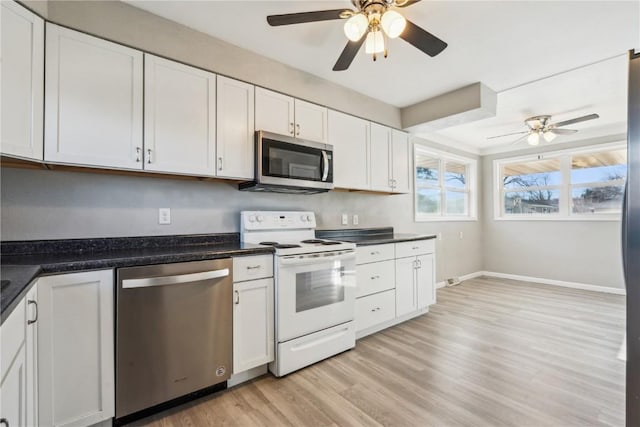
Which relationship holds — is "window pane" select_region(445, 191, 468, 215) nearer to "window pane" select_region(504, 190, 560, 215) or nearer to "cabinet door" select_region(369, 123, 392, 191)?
"window pane" select_region(504, 190, 560, 215)

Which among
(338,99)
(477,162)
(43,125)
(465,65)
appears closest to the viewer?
(43,125)

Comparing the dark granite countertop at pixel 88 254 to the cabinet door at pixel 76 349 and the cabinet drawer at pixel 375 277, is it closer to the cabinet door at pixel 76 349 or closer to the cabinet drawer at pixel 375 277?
the cabinet door at pixel 76 349

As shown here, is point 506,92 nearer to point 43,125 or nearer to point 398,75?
point 398,75

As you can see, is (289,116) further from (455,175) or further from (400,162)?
(455,175)

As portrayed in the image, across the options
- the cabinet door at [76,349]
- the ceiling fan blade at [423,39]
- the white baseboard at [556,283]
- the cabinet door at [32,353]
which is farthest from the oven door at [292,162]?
the white baseboard at [556,283]

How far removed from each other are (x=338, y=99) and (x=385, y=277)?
1.92 metres

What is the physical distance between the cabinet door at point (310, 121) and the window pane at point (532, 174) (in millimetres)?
4395

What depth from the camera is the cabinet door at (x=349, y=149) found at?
294cm

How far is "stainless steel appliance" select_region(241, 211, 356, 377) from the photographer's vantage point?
6.93ft

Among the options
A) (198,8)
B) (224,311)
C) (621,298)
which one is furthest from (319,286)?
(621,298)

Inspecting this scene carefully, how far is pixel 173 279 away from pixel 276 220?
1153mm

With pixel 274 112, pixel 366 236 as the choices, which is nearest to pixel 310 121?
pixel 274 112

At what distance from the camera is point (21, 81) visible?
58.6 inches

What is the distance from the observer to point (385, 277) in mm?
2941
